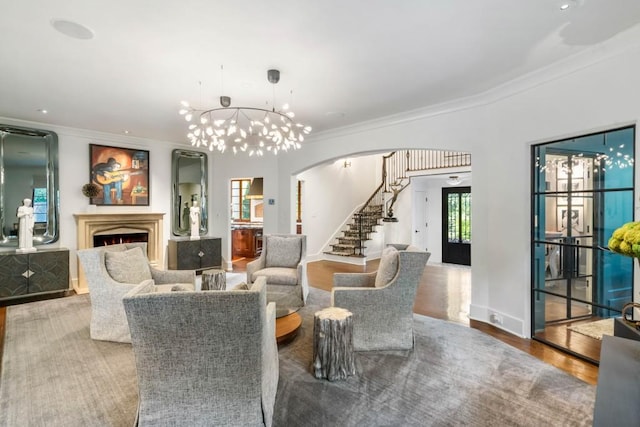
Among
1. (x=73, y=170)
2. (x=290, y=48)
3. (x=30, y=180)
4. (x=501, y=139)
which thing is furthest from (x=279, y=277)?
(x=30, y=180)

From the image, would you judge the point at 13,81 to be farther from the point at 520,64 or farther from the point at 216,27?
the point at 520,64

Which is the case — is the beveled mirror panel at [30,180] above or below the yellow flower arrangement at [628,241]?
above

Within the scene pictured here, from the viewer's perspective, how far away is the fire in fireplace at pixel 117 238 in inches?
Result: 245

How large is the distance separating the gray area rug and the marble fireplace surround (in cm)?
255

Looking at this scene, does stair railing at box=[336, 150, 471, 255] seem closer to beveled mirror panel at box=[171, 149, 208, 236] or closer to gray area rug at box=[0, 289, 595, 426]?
beveled mirror panel at box=[171, 149, 208, 236]

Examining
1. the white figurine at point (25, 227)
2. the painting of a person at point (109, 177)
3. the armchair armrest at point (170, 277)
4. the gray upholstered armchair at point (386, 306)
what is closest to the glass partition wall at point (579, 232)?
the gray upholstered armchair at point (386, 306)

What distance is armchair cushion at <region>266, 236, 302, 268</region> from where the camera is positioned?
Result: 206 inches

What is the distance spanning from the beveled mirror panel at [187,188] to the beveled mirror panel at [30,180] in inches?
80.7

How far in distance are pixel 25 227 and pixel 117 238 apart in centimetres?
144

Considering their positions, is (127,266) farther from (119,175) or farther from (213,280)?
(119,175)

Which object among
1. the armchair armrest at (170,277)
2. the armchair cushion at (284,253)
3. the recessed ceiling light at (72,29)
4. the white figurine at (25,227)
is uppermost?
the recessed ceiling light at (72,29)

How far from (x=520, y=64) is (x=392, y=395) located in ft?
10.9

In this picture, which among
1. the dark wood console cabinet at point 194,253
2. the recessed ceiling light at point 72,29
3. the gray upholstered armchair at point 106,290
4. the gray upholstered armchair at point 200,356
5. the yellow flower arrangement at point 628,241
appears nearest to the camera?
the yellow flower arrangement at point 628,241

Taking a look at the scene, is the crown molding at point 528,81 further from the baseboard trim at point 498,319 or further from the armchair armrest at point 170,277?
the armchair armrest at point 170,277
